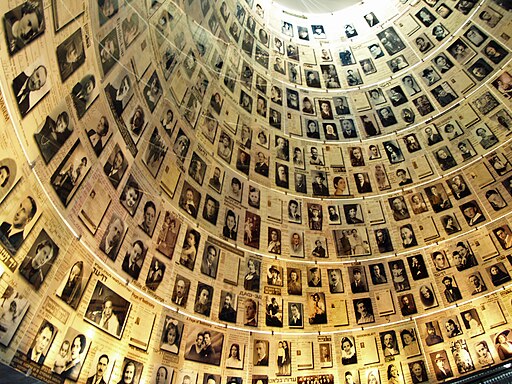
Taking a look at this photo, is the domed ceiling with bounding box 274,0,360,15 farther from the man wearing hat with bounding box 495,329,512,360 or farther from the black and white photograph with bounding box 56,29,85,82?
the man wearing hat with bounding box 495,329,512,360

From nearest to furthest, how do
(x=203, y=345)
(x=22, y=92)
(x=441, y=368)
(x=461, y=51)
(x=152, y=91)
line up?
1. (x=22, y=92)
2. (x=203, y=345)
3. (x=152, y=91)
4. (x=441, y=368)
5. (x=461, y=51)

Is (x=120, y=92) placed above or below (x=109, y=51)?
below

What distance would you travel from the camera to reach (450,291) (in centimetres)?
1496

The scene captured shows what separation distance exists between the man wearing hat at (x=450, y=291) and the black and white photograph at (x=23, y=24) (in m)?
13.9

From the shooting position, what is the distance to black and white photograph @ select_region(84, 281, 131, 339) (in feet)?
32.6

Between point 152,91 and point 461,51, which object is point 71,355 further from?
point 461,51

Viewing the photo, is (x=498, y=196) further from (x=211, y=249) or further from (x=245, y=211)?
(x=211, y=249)

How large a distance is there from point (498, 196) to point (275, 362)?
31.7ft

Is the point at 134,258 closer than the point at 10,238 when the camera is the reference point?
No

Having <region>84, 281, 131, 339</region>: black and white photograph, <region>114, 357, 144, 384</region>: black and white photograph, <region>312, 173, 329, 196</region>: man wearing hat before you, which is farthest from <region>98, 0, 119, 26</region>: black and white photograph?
<region>312, 173, 329, 196</region>: man wearing hat

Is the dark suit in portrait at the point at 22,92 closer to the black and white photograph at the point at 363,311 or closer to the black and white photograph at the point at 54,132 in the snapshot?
the black and white photograph at the point at 54,132

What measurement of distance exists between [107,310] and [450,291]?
1098cm

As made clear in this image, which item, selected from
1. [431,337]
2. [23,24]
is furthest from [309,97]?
[23,24]

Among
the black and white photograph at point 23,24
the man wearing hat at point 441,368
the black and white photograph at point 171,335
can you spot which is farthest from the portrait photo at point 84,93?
the man wearing hat at point 441,368
